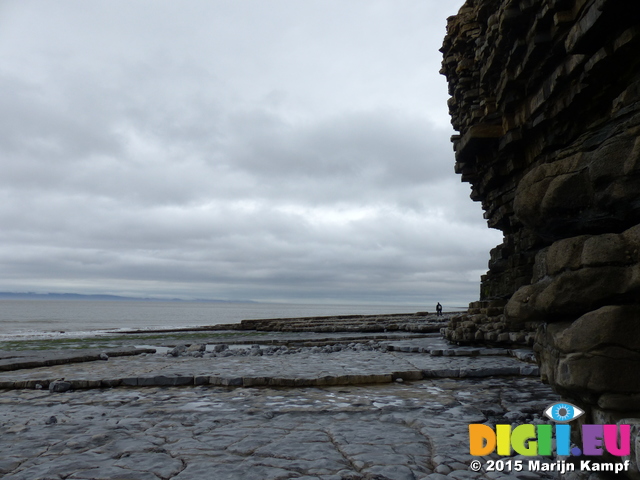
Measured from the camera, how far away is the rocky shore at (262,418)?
136 inches

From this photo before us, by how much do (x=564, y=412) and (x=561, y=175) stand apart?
5.82 feet

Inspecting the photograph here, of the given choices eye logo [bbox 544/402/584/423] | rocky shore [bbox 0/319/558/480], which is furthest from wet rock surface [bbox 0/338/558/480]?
eye logo [bbox 544/402/584/423]

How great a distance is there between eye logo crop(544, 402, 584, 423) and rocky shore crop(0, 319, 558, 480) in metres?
0.43

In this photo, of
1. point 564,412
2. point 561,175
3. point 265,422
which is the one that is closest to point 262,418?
point 265,422

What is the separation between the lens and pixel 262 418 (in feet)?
16.3

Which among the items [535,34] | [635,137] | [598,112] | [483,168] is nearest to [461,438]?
[635,137]

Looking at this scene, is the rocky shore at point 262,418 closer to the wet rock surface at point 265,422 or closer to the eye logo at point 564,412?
the wet rock surface at point 265,422

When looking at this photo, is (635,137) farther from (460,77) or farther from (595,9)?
(460,77)

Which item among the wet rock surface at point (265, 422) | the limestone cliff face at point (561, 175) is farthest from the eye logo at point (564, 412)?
the wet rock surface at point (265, 422)

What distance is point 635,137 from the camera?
294cm

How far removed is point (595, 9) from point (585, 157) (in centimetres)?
343

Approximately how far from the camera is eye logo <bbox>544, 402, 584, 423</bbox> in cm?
323

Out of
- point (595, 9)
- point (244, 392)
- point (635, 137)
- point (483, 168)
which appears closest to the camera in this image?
point (635, 137)

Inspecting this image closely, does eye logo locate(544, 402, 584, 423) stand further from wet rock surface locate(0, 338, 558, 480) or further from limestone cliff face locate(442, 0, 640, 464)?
wet rock surface locate(0, 338, 558, 480)
